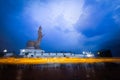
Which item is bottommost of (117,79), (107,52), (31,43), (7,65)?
(117,79)

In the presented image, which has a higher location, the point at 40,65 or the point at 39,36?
the point at 39,36

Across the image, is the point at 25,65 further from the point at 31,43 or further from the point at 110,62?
the point at 31,43

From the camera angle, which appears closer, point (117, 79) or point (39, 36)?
point (117, 79)

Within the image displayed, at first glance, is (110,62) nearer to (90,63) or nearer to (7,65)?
(90,63)

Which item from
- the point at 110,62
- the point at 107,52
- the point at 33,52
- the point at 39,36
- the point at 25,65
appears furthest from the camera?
the point at 39,36

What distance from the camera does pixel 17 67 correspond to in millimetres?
29688

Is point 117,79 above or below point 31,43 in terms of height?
below

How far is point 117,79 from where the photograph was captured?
13.1 metres

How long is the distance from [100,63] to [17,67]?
1880 cm

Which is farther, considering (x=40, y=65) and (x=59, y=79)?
(x=40, y=65)

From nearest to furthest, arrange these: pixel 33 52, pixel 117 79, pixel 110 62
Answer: pixel 117 79, pixel 110 62, pixel 33 52

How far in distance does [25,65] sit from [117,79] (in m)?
21.5

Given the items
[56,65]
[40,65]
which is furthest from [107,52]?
[40,65]

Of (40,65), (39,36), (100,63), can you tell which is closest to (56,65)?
(40,65)
